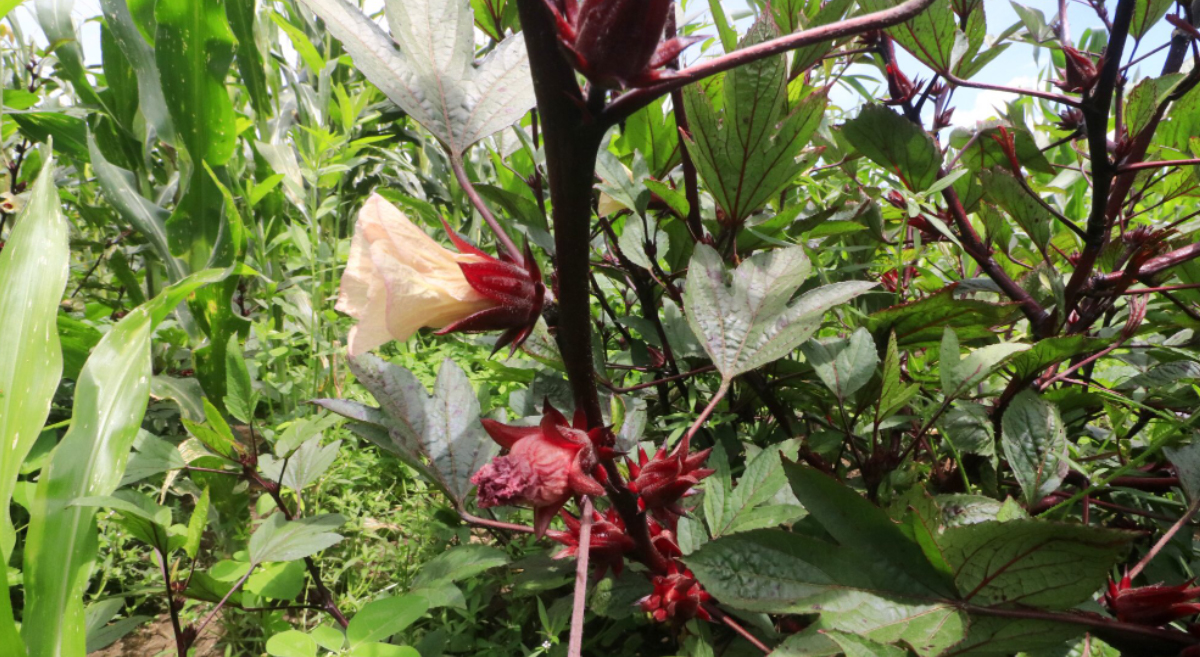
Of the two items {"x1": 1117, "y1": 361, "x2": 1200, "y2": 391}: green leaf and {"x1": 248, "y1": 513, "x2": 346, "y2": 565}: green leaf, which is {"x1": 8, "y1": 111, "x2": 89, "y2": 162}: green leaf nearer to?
{"x1": 248, "y1": 513, "x2": 346, "y2": 565}: green leaf

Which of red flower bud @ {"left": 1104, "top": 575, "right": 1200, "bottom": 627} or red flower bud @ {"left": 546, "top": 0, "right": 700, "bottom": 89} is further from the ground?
red flower bud @ {"left": 546, "top": 0, "right": 700, "bottom": 89}

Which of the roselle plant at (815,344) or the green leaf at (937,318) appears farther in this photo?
the green leaf at (937,318)

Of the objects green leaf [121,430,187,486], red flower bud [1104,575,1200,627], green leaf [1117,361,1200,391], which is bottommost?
red flower bud [1104,575,1200,627]

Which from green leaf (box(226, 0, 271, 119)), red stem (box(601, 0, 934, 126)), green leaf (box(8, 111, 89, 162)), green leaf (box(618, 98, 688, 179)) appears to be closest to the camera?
red stem (box(601, 0, 934, 126))

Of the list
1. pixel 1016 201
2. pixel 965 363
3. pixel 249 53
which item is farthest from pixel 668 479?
pixel 249 53

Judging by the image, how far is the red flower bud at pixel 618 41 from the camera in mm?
317

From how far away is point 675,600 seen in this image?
58 cm

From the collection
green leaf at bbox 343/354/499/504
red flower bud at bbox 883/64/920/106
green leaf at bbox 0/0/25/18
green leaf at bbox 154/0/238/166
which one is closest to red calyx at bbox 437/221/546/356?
green leaf at bbox 343/354/499/504

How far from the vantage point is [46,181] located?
0.82 metres

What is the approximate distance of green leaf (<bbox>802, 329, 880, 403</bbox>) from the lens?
68cm

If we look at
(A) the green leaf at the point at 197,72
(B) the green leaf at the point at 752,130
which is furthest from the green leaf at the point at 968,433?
(A) the green leaf at the point at 197,72

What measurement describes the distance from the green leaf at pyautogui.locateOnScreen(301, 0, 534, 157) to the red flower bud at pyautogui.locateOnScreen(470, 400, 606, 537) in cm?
26

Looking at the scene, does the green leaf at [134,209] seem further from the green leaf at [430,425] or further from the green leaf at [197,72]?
the green leaf at [430,425]

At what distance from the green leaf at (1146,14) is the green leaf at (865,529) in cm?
69
